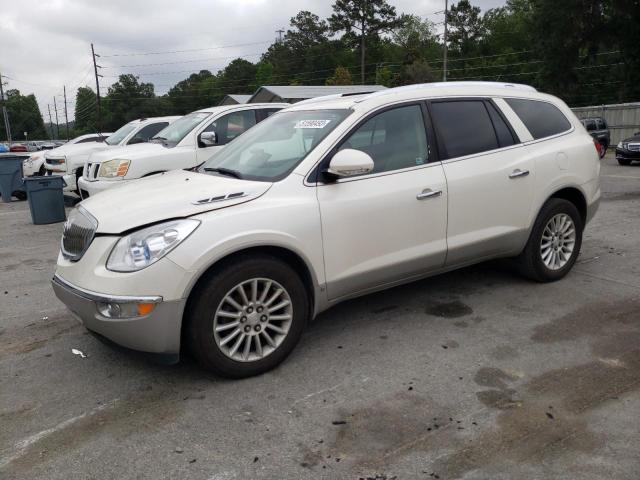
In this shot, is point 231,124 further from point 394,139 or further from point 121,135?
point 394,139

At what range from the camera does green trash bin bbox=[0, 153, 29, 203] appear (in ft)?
46.5

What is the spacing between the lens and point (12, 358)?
4.07 metres

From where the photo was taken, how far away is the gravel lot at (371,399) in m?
2.72

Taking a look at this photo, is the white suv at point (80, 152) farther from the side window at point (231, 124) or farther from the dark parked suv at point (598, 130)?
the dark parked suv at point (598, 130)

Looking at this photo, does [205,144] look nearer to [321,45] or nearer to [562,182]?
[562,182]

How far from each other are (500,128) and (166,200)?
2.89 m

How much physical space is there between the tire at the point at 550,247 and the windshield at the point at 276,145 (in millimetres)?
2144

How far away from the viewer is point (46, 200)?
1023 centimetres

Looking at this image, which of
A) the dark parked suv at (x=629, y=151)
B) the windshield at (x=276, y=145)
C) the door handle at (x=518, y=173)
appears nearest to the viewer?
the windshield at (x=276, y=145)

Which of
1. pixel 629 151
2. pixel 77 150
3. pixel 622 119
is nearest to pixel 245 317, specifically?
pixel 77 150

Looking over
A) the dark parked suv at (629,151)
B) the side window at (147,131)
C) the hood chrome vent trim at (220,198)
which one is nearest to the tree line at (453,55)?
the dark parked suv at (629,151)

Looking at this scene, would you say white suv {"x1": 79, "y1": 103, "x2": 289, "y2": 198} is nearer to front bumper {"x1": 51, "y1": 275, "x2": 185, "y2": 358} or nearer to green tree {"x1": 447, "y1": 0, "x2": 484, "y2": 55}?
front bumper {"x1": 51, "y1": 275, "x2": 185, "y2": 358}

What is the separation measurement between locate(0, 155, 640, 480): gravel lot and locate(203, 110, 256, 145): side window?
5.01 metres

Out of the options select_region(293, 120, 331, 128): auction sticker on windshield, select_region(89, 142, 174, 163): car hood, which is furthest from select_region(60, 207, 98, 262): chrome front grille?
select_region(89, 142, 174, 163): car hood
